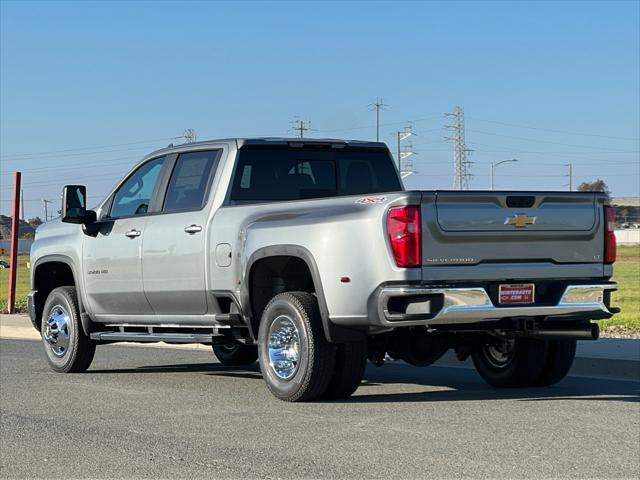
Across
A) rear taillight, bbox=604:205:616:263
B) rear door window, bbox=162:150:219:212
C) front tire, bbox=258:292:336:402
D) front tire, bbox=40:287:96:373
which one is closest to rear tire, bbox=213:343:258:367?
front tire, bbox=40:287:96:373

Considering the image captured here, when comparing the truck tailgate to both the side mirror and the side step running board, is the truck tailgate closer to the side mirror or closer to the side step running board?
the side step running board

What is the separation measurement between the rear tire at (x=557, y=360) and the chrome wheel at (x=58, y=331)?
4754 mm

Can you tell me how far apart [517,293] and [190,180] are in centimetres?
339

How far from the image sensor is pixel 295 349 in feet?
30.9

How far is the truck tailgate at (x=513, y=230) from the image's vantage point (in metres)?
8.63

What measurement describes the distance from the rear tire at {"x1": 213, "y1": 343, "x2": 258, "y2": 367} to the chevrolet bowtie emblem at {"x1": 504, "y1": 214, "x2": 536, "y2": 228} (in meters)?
4.62

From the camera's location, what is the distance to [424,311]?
8586 mm

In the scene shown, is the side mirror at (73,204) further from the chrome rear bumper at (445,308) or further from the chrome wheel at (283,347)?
the chrome rear bumper at (445,308)

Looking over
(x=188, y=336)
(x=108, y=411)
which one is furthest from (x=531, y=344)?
(x=108, y=411)

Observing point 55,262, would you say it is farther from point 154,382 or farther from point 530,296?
point 530,296

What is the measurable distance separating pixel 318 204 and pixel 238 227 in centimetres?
99

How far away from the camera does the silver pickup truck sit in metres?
8.70

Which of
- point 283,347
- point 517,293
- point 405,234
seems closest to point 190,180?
point 283,347

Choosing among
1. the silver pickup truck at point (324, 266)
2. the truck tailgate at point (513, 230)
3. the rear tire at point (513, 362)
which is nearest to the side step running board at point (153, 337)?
the silver pickup truck at point (324, 266)
